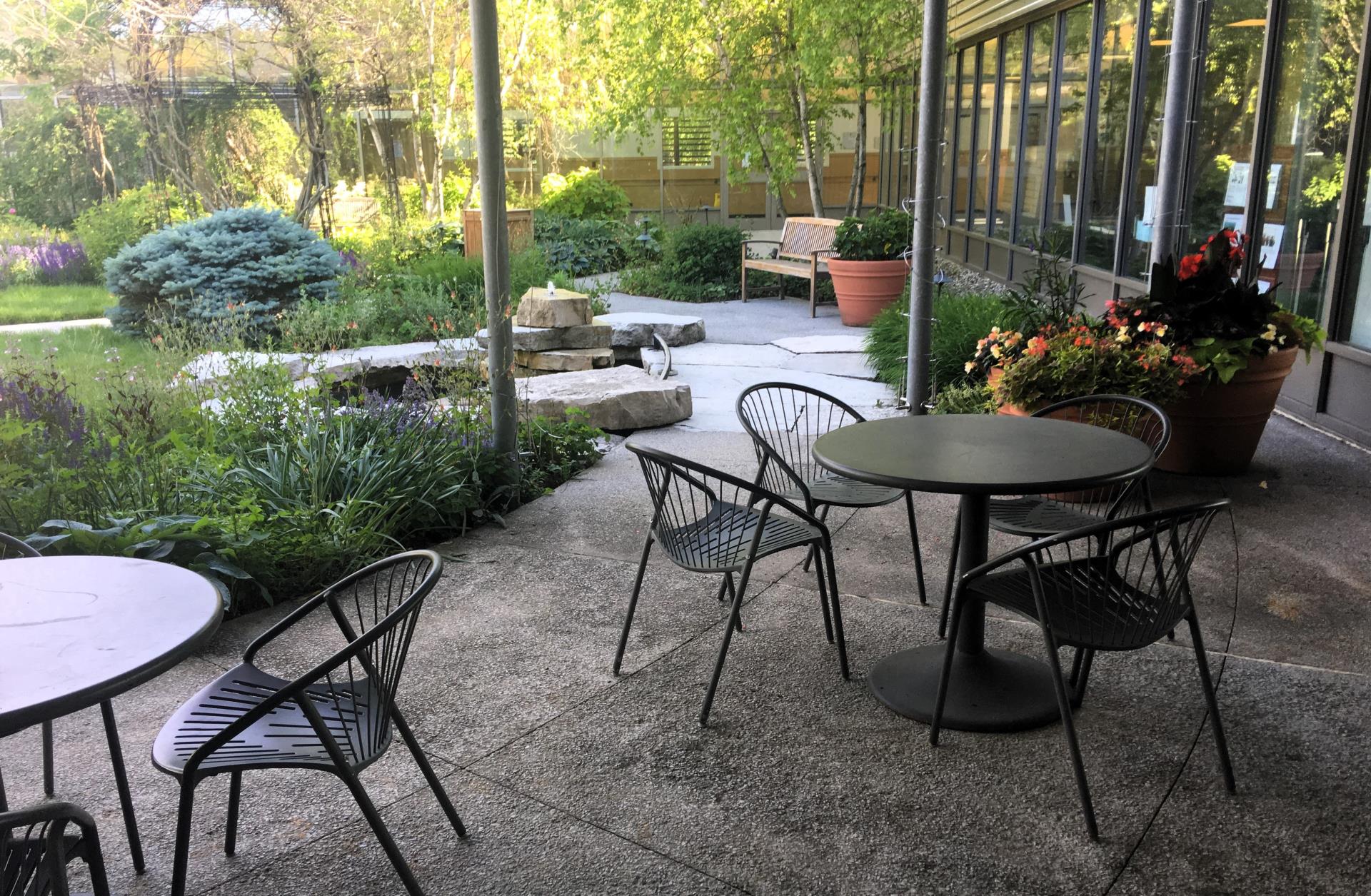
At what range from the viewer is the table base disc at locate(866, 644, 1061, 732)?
296 centimetres

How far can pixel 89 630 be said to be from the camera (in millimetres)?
1993

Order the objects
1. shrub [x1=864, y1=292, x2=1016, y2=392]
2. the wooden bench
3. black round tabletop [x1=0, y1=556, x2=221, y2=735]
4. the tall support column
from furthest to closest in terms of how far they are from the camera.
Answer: the wooden bench
shrub [x1=864, y1=292, x2=1016, y2=392]
the tall support column
black round tabletop [x1=0, y1=556, x2=221, y2=735]

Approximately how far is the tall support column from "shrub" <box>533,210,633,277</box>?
9.37m

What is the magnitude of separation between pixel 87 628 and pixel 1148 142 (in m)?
7.97

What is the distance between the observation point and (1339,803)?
2.52 metres

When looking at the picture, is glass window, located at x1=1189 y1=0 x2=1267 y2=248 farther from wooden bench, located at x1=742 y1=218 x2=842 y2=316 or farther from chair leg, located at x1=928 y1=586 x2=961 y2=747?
chair leg, located at x1=928 y1=586 x2=961 y2=747

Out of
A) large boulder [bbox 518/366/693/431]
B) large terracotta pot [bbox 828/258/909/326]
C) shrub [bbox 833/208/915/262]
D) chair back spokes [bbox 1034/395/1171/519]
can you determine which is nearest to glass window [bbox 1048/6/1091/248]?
shrub [bbox 833/208/915/262]

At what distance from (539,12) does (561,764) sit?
1543 centimetres

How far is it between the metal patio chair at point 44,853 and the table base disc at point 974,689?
81.6 inches

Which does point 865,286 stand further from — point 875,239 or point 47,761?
point 47,761

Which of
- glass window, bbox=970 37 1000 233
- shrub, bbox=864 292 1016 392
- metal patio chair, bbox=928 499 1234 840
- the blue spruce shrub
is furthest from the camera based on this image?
glass window, bbox=970 37 1000 233

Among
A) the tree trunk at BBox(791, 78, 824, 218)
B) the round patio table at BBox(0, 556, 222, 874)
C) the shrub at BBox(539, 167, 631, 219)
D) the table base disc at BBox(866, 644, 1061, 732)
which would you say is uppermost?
the tree trunk at BBox(791, 78, 824, 218)

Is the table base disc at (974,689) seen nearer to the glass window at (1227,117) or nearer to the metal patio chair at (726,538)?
the metal patio chair at (726,538)

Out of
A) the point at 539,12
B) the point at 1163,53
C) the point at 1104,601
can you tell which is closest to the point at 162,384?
the point at 1104,601
